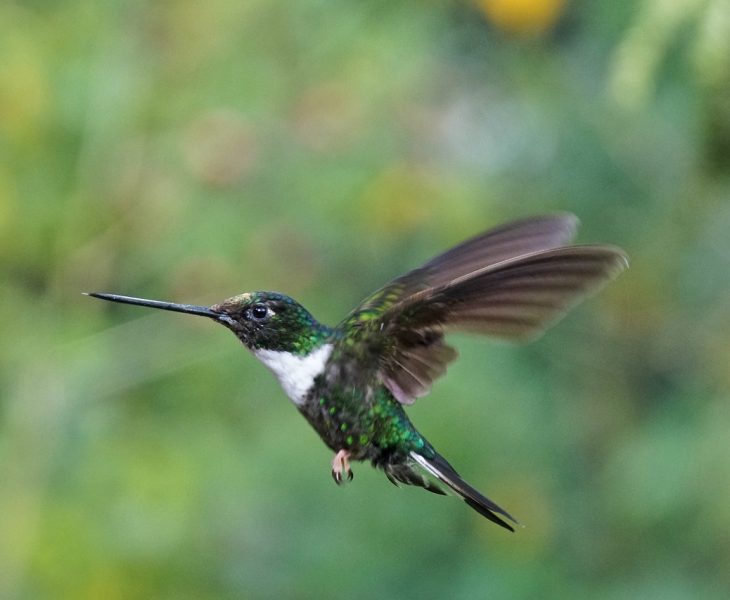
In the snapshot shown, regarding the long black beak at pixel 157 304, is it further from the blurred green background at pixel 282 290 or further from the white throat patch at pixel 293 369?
the blurred green background at pixel 282 290

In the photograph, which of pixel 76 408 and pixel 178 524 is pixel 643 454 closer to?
pixel 178 524

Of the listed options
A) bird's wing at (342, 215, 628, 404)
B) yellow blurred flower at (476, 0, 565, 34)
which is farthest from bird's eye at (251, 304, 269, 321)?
yellow blurred flower at (476, 0, 565, 34)

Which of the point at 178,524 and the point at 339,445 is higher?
the point at 339,445

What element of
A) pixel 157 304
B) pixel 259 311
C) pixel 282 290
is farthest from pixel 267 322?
pixel 282 290

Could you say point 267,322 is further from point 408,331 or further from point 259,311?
point 408,331

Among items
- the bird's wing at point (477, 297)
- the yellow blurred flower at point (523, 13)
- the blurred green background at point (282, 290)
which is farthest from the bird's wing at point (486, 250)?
the yellow blurred flower at point (523, 13)

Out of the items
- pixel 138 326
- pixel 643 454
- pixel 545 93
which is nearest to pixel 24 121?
pixel 138 326
